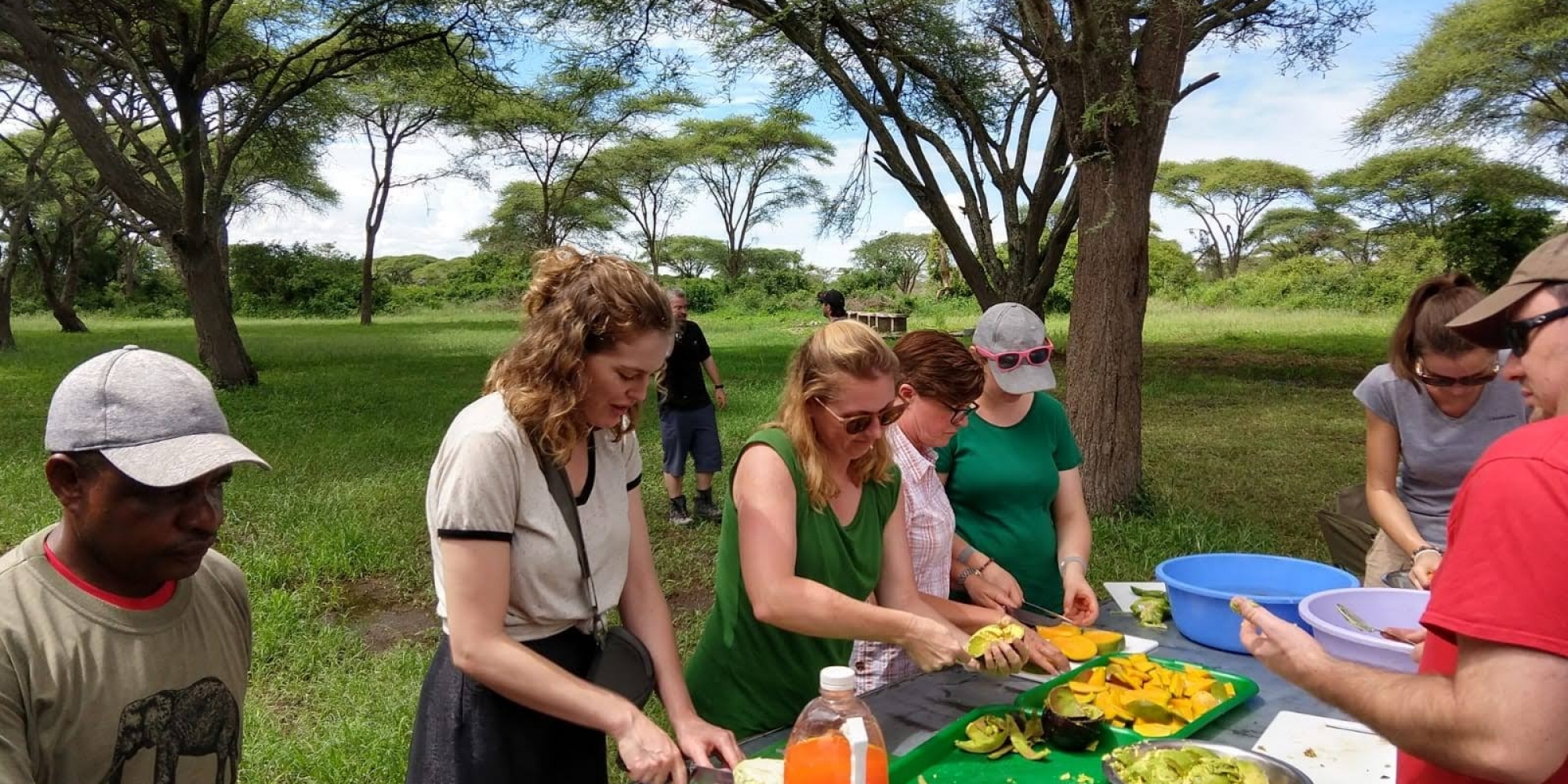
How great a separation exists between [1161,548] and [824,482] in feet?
13.7

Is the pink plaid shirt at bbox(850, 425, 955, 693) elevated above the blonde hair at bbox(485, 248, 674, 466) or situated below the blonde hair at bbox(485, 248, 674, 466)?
below

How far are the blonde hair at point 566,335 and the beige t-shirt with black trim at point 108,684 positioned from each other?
591 millimetres

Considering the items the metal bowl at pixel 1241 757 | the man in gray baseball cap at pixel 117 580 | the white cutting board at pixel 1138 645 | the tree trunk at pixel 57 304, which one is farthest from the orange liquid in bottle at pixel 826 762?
the tree trunk at pixel 57 304

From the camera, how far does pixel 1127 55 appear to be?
5.53 meters

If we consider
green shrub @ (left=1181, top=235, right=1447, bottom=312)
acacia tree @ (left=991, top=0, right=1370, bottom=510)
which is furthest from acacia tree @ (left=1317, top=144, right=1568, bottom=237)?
acacia tree @ (left=991, top=0, right=1370, bottom=510)

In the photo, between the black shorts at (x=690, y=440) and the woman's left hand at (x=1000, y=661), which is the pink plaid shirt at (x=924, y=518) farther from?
the black shorts at (x=690, y=440)

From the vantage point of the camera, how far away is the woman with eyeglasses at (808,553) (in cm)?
219

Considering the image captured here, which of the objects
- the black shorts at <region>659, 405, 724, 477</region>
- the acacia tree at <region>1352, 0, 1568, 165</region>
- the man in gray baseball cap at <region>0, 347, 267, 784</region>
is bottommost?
the black shorts at <region>659, 405, 724, 477</region>

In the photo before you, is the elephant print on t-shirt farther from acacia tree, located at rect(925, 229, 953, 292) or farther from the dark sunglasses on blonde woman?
acacia tree, located at rect(925, 229, 953, 292)

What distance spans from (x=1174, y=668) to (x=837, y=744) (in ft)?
3.90

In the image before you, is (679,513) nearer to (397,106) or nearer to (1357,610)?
(1357,610)

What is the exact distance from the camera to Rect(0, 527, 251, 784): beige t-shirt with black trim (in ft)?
4.32

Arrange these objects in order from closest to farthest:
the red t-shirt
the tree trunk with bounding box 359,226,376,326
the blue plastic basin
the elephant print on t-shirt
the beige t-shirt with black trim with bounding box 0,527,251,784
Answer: the red t-shirt < the beige t-shirt with black trim with bounding box 0,527,251,784 < the elephant print on t-shirt < the blue plastic basin < the tree trunk with bounding box 359,226,376,326

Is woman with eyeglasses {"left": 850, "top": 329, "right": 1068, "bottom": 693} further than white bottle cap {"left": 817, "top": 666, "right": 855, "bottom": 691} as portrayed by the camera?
Yes
